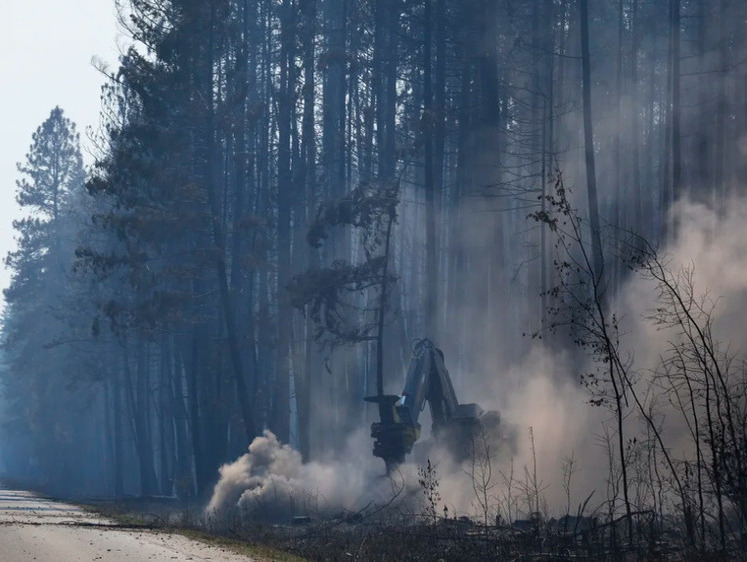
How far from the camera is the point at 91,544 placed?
1798 centimetres

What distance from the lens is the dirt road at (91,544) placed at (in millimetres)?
15633

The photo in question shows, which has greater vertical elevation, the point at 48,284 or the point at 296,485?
the point at 48,284

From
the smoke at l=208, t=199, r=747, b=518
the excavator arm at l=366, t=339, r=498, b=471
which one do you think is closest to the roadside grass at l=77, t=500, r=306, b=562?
the smoke at l=208, t=199, r=747, b=518

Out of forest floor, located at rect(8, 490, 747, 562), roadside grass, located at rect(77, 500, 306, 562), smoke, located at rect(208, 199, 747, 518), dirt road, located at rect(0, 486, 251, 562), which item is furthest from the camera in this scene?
smoke, located at rect(208, 199, 747, 518)

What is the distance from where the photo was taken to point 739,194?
35.7 metres

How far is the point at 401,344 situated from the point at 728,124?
545 inches

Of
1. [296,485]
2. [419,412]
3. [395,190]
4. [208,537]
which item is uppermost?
[395,190]

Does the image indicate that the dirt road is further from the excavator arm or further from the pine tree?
the pine tree

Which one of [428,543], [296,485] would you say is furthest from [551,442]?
[428,543]

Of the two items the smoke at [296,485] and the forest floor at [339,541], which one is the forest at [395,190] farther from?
the forest floor at [339,541]

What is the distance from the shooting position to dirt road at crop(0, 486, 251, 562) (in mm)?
15633

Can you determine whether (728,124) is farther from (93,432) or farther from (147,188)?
(93,432)

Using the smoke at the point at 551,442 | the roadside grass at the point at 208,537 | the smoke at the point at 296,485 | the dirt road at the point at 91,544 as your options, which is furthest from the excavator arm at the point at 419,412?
the dirt road at the point at 91,544

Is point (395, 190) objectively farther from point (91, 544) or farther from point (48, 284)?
point (48, 284)
